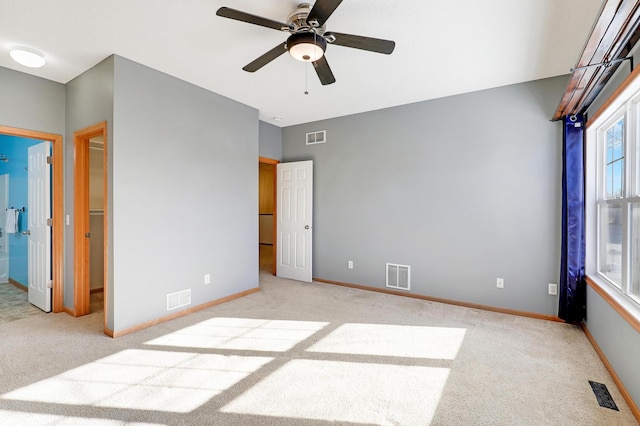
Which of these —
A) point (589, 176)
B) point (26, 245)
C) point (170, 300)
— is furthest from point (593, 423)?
point (26, 245)

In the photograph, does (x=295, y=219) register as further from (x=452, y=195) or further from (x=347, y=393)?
(x=347, y=393)

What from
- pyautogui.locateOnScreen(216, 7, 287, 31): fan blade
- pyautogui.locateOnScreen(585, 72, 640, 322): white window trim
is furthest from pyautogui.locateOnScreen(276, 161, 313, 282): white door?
pyautogui.locateOnScreen(585, 72, 640, 322): white window trim

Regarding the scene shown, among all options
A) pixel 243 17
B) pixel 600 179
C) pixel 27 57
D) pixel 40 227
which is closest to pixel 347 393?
pixel 243 17

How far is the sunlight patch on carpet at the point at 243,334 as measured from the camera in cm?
272

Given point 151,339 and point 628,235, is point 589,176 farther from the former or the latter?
point 151,339

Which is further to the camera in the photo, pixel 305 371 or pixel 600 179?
pixel 600 179

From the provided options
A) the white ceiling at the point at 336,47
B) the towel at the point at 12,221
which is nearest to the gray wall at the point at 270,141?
the white ceiling at the point at 336,47

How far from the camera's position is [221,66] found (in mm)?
3076

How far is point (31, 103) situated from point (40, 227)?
1.39m

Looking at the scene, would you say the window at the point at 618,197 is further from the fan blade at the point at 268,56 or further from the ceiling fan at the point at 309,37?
the fan blade at the point at 268,56

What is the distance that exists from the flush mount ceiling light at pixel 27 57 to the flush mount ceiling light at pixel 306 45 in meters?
2.38

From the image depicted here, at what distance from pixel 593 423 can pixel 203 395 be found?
7.68 feet

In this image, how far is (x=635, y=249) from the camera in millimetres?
2240

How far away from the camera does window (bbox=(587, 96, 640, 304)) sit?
2217 millimetres
